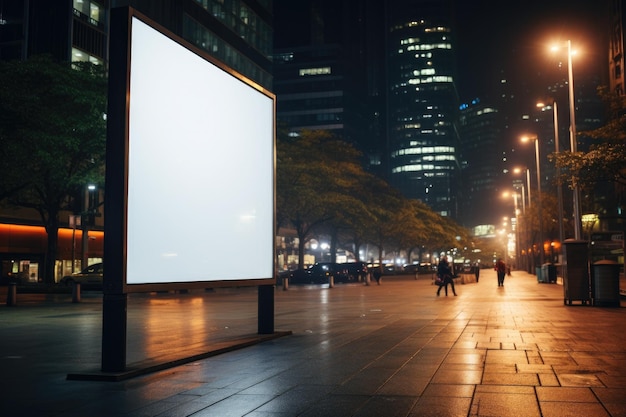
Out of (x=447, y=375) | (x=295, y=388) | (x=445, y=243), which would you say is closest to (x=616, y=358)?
(x=447, y=375)

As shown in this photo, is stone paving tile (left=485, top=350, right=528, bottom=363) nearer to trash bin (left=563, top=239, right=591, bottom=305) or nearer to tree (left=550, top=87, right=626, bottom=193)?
trash bin (left=563, top=239, right=591, bottom=305)

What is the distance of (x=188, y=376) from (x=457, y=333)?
6868mm

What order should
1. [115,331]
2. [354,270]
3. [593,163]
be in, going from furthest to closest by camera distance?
[354,270] < [593,163] < [115,331]

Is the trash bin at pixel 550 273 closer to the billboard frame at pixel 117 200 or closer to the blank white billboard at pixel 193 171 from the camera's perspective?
the blank white billboard at pixel 193 171

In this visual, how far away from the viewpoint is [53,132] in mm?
33594

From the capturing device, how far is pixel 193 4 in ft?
209

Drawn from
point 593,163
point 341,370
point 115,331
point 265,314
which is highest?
point 593,163

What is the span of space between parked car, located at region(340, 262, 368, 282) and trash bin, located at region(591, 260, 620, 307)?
34150 millimetres

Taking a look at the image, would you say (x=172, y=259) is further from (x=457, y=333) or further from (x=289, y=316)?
(x=289, y=316)

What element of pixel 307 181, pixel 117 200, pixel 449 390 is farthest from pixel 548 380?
pixel 307 181

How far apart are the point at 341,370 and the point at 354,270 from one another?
47.7 m

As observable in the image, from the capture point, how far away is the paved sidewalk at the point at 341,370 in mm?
6824

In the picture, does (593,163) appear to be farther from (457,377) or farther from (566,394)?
(566,394)

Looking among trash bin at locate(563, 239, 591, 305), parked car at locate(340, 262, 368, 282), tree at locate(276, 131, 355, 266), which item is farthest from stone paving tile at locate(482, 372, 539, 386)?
parked car at locate(340, 262, 368, 282)
